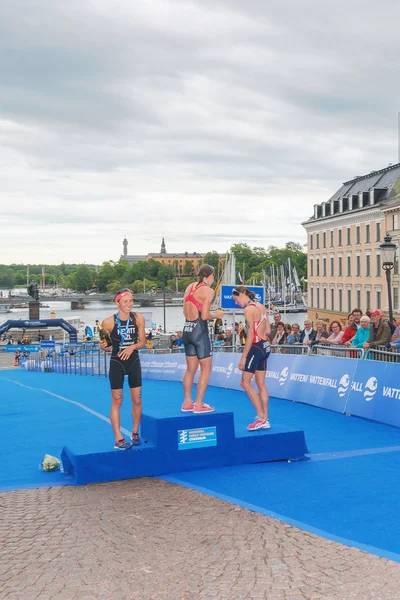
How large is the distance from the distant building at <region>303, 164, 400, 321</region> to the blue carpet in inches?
1883

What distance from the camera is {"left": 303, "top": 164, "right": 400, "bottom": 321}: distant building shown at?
62.9 meters

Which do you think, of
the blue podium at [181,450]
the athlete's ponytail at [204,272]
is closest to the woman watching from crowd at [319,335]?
the blue podium at [181,450]

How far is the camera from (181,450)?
840 cm

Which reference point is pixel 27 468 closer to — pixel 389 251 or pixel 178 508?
pixel 178 508

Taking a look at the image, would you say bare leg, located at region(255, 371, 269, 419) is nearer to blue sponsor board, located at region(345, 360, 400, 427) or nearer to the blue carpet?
the blue carpet

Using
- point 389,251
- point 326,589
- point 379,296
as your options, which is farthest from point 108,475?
point 379,296

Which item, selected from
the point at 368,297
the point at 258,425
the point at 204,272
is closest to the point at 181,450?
the point at 258,425

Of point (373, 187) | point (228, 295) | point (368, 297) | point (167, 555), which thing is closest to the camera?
point (167, 555)

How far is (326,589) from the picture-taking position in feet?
16.2

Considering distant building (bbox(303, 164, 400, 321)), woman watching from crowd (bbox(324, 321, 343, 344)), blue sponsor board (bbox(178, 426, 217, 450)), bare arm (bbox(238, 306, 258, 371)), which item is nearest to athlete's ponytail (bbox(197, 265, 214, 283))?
bare arm (bbox(238, 306, 258, 371))

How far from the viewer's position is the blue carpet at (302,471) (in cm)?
649

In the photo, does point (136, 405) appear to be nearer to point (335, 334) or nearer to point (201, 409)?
point (201, 409)

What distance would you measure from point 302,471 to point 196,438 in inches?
52.6

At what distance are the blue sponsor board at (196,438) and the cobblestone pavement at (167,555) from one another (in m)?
1.11
